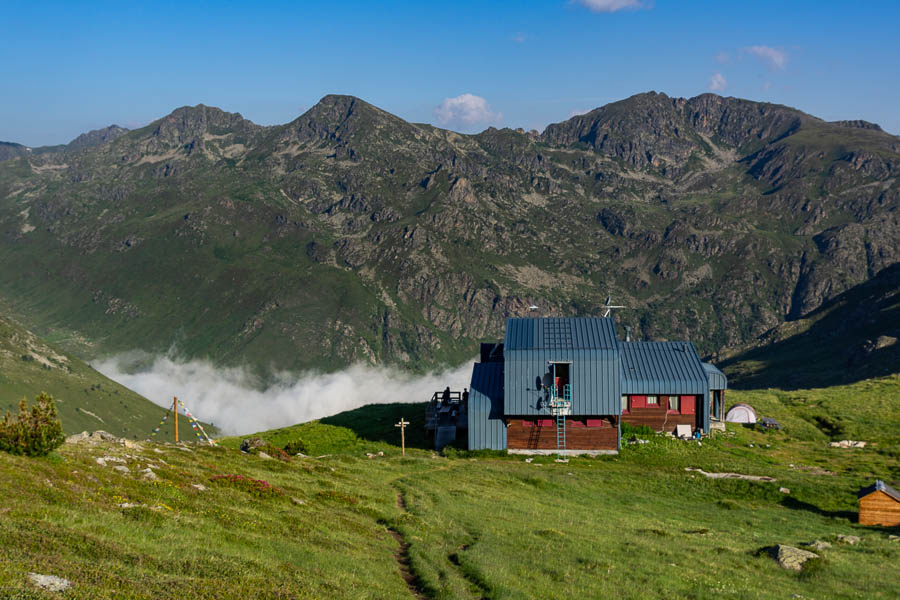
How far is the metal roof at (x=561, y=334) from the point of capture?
6988 centimetres

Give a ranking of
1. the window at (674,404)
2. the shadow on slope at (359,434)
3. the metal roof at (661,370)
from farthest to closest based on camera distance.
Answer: the window at (674,404) → the metal roof at (661,370) → the shadow on slope at (359,434)

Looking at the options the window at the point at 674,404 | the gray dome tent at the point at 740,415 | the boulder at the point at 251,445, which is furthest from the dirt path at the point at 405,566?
the gray dome tent at the point at 740,415

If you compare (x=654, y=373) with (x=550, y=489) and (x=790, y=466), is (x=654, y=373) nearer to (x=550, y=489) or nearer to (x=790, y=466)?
(x=790, y=466)

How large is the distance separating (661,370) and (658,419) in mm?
5696

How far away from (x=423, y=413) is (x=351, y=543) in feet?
204

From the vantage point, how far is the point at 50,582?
1619 centimetres

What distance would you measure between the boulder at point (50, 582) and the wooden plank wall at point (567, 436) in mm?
56264

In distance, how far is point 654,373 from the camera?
254 feet

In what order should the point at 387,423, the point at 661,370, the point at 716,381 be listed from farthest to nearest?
1. the point at 387,423
2. the point at 716,381
3. the point at 661,370

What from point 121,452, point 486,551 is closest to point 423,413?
point 121,452

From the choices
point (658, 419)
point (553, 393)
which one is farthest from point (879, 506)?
point (658, 419)

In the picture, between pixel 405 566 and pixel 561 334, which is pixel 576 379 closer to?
pixel 561 334

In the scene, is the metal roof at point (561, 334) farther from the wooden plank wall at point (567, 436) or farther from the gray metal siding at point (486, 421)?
the wooden plank wall at point (567, 436)

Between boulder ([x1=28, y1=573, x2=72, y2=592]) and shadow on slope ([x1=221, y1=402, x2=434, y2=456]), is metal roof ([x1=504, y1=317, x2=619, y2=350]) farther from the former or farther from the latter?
boulder ([x1=28, y1=573, x2=72, y2=592])
